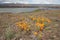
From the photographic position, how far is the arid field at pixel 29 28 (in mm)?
4004

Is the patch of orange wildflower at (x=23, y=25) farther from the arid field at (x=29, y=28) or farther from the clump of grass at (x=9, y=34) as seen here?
the clump of grass at (x=9, y=34)

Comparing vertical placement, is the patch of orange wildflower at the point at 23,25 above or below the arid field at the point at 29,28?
above

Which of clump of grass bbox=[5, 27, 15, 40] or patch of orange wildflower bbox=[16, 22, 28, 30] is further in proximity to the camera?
patch of orange wildflower bbox=[16, 22, 28, 30]

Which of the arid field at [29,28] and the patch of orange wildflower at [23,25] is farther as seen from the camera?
the patch of orange wildflower at [23,25]

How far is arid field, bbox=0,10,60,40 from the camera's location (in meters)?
4.00

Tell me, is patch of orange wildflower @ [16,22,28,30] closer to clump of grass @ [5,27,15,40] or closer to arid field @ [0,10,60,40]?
arid field @ [0,10,60,40]

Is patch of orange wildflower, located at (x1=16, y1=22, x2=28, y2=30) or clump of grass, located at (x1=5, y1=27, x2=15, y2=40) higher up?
patch of orange wildflower, located at (x1=16, y1=22, x2=28, y2=30)

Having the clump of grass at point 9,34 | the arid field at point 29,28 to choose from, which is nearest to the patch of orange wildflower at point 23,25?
the arid field at point 29,28

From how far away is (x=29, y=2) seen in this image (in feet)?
19.9

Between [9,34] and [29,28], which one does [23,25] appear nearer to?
[29,28]

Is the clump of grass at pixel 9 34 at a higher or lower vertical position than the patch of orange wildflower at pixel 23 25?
lower

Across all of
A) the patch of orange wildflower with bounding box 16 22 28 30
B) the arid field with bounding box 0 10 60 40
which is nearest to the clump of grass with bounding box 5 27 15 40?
the arid field with bounding box 0 10 60 40

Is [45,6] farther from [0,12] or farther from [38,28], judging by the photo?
[38,28]

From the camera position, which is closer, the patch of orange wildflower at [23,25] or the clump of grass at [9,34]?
the clump of grass at [9,34]
